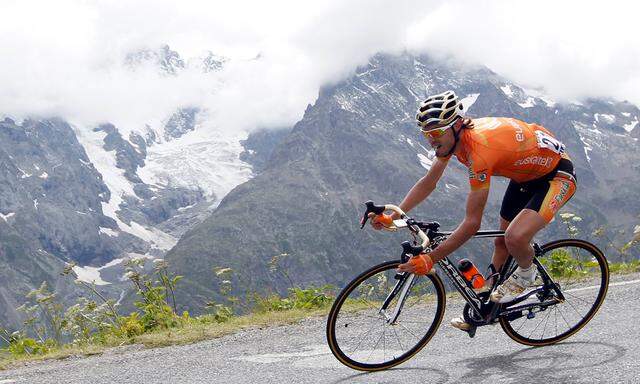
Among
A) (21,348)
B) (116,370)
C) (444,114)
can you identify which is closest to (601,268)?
(444,114)

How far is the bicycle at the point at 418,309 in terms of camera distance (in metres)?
7.21

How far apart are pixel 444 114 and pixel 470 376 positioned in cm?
276

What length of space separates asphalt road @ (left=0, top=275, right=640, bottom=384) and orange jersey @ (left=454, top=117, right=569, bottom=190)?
79.8 inches

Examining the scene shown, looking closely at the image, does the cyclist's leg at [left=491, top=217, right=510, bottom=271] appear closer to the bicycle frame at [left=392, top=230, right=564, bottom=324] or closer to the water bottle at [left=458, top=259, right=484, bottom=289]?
the bicycle frame at [left=392, top=230, right=564, bottom=324]

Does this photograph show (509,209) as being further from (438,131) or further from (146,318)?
(146,318)

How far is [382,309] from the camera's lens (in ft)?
25.6

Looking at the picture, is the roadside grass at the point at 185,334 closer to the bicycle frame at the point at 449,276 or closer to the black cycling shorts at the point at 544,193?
the bicycle frame at the point at 449,276

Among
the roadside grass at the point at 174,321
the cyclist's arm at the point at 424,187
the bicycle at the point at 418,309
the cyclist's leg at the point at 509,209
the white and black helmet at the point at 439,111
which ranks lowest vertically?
the roadside grass at the point at 174,321

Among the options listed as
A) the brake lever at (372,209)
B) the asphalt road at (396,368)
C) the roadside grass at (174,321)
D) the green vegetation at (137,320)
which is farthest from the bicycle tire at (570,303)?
the green vegetation at (137,320)

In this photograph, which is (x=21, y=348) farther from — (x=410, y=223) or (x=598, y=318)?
(x=598, y=318)

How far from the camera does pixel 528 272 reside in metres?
7.54

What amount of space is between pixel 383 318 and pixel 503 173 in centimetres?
222

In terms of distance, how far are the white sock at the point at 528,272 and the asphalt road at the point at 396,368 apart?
886 millimetres

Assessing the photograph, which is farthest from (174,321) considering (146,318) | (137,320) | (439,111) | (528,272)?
(439,111)
